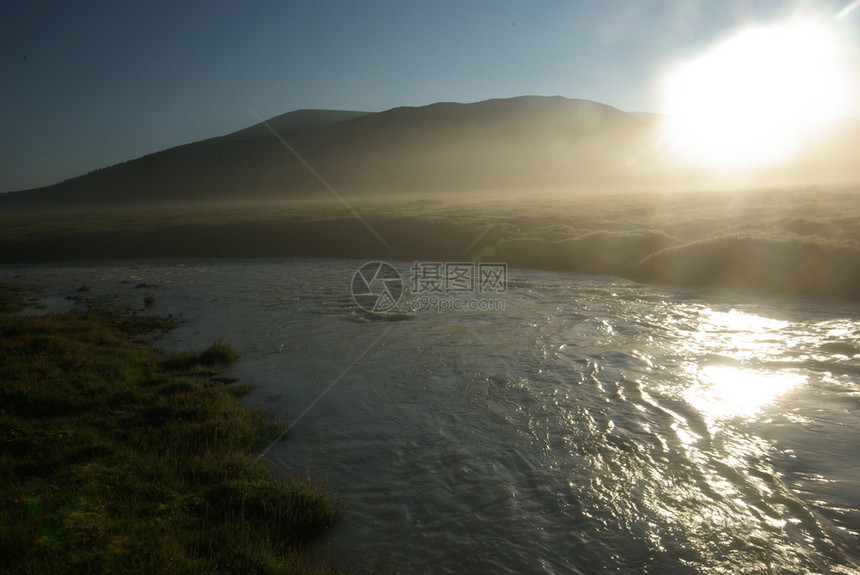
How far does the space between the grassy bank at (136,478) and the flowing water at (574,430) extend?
0.77m

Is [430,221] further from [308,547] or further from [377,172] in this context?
[377,172]

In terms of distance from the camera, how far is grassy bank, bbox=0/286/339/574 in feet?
19.1

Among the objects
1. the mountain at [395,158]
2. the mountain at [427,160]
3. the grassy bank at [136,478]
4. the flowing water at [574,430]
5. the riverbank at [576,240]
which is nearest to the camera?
the grassy bank at [136,478]

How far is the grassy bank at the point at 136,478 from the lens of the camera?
5.82m

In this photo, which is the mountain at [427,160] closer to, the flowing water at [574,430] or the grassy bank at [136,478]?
the flowing water at [574,430]

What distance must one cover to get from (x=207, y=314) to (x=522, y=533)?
1789cm

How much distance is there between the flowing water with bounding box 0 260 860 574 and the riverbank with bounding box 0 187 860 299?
14.8 ft

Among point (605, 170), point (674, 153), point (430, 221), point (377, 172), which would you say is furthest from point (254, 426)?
point (674, 153)

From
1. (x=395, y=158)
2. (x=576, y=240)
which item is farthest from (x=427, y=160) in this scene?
(x=576, y=240)

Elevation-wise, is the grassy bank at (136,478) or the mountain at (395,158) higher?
the mountain at (395,158)

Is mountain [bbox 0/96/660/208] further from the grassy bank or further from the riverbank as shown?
the grassy bank

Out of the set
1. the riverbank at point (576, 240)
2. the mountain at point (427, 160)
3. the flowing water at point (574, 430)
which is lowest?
the flowing water at point (574, 430)

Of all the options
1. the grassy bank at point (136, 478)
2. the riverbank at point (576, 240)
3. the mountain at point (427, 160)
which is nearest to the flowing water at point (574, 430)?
the grassy bank at point (136, 478)

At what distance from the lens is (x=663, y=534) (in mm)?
7148
